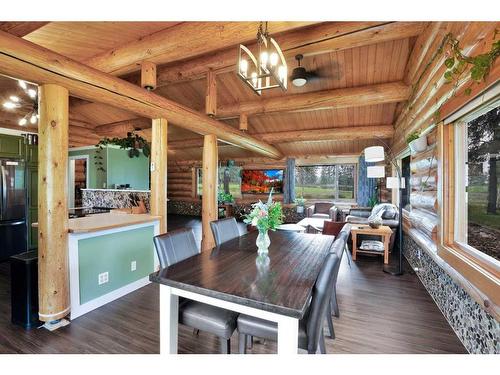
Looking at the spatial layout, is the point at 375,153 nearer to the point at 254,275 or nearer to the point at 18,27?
the point at 254,275

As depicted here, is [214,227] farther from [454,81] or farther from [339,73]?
[339,73]

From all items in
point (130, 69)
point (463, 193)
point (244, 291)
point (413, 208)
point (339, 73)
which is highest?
point (339, 73)

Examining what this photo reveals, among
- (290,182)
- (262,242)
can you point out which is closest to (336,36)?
(262,242)

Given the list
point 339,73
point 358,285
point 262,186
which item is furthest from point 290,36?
point 262,186

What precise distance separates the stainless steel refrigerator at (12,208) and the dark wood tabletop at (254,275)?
11.5 feet

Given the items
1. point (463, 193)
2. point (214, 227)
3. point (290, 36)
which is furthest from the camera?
point (290, 36)

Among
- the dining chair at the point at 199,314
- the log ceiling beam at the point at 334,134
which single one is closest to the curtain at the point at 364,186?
the log ceiling beam at the point at 334,134

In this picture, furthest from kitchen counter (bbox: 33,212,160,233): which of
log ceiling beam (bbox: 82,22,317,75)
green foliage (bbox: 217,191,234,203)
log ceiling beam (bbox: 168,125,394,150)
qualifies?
green foliage (bbox: 217,191,234,203)

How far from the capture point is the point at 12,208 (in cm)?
353

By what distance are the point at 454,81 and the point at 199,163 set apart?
337 inches

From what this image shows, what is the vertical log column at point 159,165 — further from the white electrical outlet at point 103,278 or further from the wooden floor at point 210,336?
the wooden floor at point 210,336

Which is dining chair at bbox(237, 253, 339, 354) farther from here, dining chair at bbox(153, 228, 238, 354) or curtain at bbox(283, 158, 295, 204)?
curtain at bbox(283, 158, 295, 204)

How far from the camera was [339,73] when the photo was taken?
4184mm
